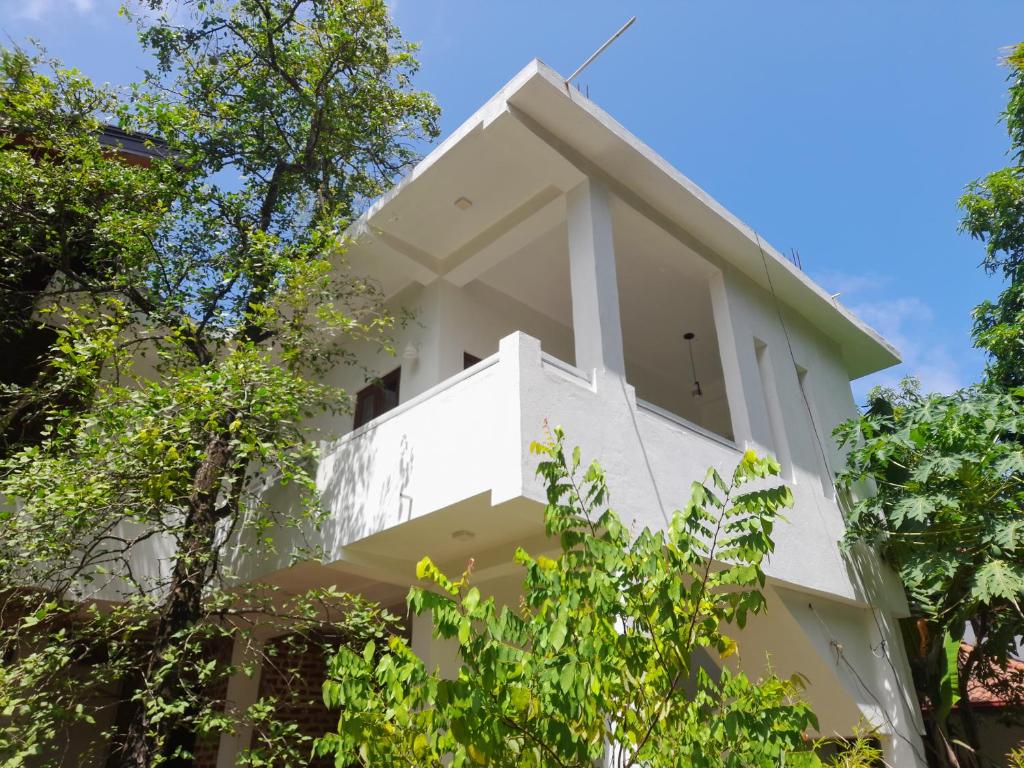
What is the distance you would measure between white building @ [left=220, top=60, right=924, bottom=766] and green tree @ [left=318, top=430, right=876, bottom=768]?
1954mm

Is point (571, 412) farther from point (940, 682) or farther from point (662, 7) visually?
point (940, 682)

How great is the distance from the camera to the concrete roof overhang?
710 centimetres

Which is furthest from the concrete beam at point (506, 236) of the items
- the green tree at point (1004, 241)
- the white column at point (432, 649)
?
the green tree at point (1004, 241)

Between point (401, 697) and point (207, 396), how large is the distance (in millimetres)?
3506

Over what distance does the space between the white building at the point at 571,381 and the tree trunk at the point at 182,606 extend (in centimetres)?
119


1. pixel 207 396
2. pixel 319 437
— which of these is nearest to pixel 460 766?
pixel 207 396

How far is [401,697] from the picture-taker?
3.00 m

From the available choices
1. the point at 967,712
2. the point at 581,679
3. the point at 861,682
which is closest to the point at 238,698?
the point at 861,682

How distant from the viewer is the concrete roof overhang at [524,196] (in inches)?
280

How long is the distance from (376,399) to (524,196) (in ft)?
10.00

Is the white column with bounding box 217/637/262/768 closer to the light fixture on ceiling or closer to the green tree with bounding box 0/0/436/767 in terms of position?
the green tree with bounding box 0/0/436/767

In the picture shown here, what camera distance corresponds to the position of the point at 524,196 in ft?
26.3

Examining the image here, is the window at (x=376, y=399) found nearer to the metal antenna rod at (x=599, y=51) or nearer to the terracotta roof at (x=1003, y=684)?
the metal antenna rod at (x=599, y=51)

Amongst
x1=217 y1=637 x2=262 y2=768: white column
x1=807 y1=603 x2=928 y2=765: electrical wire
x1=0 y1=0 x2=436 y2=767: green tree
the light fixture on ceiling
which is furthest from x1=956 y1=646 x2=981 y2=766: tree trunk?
x1=217 y1=637 x2=262 y2=768: white column
